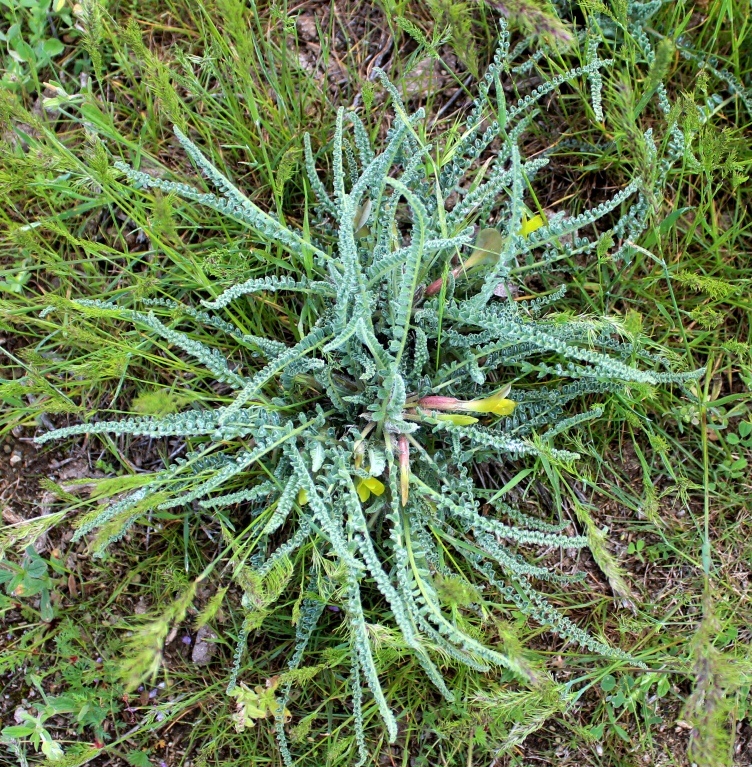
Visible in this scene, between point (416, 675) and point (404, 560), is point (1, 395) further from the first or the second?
point (416, 675)

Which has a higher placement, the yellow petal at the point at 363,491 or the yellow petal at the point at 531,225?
the yellow petal at the point at 531,225

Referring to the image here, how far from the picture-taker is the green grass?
204 cm

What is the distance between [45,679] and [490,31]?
2516 millimetres

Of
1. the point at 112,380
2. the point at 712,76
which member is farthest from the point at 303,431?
the point at 712,76

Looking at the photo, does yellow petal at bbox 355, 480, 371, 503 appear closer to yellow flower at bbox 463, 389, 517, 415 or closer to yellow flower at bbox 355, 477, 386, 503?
yellow flower at bbox 355, 477, 386, 503

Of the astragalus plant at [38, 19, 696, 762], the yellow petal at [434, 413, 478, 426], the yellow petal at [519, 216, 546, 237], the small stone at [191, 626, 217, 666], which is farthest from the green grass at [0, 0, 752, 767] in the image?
the yellow petal at [434, 413, 478, 426]

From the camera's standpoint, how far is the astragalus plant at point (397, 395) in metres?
1.67

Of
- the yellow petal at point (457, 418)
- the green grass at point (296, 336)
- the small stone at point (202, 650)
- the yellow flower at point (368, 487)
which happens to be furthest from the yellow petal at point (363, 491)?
the small stone at point (202, 650)

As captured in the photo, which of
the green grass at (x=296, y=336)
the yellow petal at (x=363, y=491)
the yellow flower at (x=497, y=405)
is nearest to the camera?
the yellow flower at (x=497, y=405)

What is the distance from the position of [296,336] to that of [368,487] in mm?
527

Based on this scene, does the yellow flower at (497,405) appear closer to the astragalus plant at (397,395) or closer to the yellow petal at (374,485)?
the astragalus plant at (397,395)

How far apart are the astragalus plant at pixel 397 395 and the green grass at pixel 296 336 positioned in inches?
5.5

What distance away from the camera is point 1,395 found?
6.20ft

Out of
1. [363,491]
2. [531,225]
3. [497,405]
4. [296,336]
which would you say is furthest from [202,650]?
[531,225]
